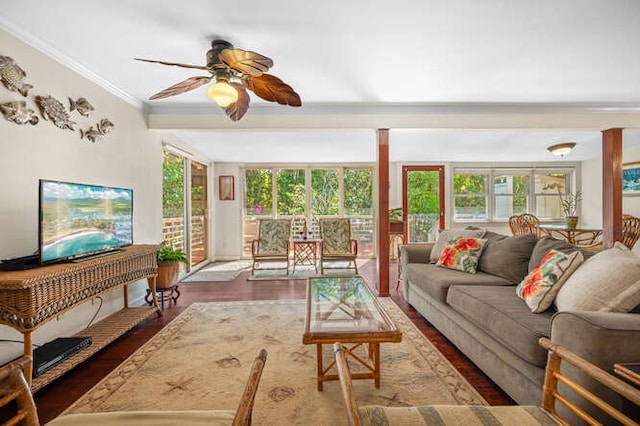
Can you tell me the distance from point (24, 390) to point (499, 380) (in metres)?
2.18

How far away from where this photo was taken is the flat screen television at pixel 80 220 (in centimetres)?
190

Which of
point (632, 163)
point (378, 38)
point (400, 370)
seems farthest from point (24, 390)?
point (632, 163)

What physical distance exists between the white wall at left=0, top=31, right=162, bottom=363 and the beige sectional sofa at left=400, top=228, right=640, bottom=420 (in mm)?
3112

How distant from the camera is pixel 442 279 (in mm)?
2512

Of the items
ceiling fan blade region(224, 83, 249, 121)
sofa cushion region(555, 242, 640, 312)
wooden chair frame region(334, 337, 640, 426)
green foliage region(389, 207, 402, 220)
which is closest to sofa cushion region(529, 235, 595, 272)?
sofa cushion region(555, 242, 640, 312)

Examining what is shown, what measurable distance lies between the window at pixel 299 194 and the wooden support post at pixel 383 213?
8.50 ft

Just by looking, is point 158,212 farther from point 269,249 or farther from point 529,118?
point 529,118

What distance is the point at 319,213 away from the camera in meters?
6.39

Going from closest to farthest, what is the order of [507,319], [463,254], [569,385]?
[569,385] < [507,319] < [463,254]

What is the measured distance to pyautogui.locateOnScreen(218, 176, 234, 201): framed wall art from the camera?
6230 mm

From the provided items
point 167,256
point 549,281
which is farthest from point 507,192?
point 167,256

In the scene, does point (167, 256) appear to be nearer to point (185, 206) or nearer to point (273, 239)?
point (185, 206)

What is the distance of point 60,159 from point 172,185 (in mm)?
2006

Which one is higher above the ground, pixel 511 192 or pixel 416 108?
pixel 416 108
